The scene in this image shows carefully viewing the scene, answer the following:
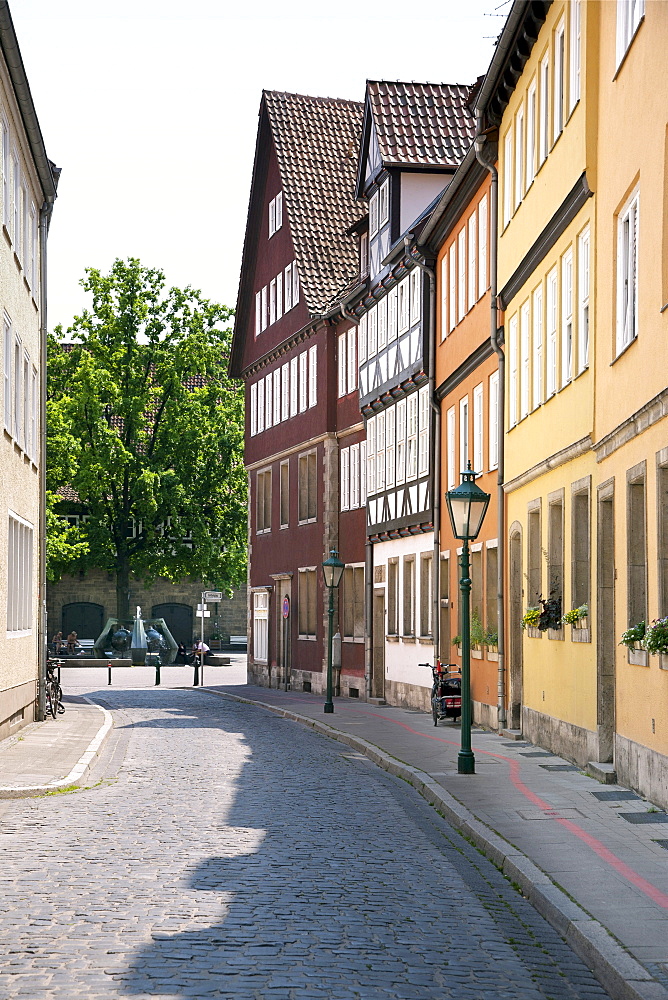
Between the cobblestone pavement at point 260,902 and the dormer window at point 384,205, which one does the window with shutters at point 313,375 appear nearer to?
the dormer window at point 384,205

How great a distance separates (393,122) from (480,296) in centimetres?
1102

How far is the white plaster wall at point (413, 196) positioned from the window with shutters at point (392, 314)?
5.07 feet

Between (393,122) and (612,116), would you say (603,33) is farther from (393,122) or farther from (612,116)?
(393,122)

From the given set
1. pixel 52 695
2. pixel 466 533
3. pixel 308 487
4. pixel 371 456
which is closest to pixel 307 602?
pixel 308 487

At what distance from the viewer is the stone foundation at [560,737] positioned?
58.1ft

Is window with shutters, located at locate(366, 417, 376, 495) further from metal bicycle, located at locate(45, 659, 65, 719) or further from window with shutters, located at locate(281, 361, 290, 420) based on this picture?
metal bicycle, located at locate(45, 659, 65, 719)

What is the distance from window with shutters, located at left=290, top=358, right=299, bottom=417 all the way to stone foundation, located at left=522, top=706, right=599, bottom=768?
2436 cm

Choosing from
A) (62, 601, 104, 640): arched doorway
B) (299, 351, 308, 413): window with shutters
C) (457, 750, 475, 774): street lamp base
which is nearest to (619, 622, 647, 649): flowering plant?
(457, 750, 475, 774): street lamp base

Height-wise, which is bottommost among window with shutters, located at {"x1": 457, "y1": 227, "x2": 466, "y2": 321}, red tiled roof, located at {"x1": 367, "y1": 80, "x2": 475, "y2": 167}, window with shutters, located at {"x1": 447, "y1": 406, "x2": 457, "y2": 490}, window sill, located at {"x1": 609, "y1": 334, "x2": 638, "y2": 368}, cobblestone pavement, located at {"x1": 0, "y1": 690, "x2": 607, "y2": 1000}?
cobblestone pavement, located at {"x1": 0, "y1": 690, "x2": 607, "y2": 1000}

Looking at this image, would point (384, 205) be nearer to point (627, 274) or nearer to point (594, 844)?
point (627, 274)

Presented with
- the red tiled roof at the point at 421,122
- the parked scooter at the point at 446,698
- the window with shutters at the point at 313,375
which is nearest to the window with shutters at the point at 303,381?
the window with shutters at the point at 313,375

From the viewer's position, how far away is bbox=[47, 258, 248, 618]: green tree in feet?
207

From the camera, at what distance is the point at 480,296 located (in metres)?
27.5

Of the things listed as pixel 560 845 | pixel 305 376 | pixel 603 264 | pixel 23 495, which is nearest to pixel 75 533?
pixel 305 376
